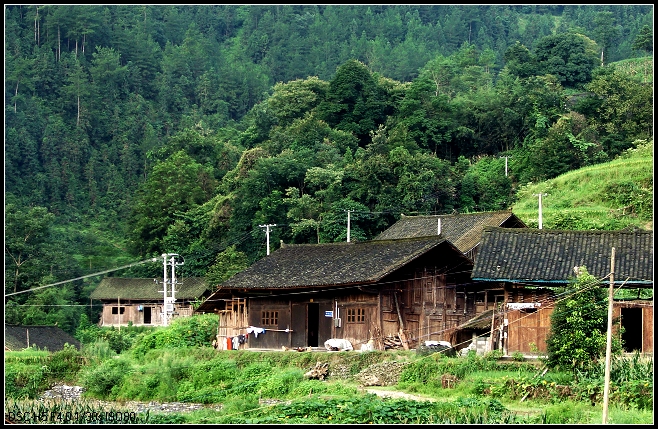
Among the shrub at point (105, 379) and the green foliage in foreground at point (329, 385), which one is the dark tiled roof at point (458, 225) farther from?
the shrub at point (105, 379)

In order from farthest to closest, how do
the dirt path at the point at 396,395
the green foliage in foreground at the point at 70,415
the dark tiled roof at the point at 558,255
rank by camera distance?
the dark tiled roof at the point at 558,255 → the dirt path at the point at 396,395 → the green foliage in foreground at the point at 70,415

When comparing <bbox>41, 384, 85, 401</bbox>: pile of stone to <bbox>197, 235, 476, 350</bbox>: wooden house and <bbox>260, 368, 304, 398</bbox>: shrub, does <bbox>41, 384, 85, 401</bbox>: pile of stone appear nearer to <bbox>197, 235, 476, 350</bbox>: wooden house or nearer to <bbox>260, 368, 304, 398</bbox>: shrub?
<bbox>197, 235, 476, 350</bbox>: wooden house

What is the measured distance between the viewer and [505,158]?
2623 inches

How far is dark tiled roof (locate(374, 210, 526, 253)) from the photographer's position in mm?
44781

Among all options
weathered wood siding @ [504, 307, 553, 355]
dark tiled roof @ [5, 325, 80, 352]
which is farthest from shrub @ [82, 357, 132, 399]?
dark tiled roof @ [5, 325, 80, 352]

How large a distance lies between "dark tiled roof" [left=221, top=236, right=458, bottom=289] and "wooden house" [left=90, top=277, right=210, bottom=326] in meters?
22.1

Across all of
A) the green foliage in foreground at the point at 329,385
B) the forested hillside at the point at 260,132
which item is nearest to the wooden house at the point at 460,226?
the forested hillside at the point at 260,132

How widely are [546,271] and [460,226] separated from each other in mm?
11720

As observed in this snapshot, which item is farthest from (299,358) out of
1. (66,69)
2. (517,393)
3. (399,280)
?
(66,69)

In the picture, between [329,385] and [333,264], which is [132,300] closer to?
[333,264]

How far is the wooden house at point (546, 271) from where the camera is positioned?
34094 mm

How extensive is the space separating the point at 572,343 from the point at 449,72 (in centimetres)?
5899

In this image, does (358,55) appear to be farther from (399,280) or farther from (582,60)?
(399,280)

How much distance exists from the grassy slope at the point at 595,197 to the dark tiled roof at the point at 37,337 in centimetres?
2134
